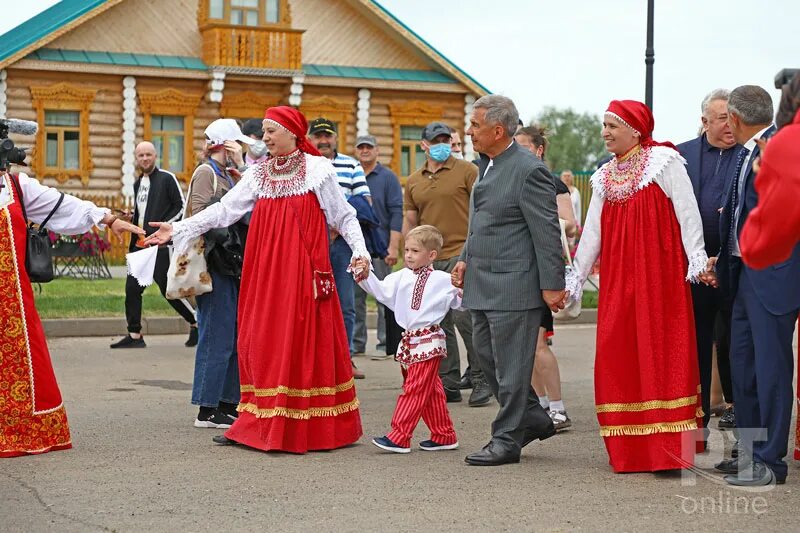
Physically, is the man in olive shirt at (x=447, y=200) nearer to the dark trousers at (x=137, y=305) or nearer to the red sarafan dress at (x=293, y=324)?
the red sarafan dress at (x=293, y=324)

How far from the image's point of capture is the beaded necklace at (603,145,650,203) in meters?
7.21

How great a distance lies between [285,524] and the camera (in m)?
5.93

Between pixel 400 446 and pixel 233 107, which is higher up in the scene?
pixel 233 107

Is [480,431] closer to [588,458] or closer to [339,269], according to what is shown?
[588,458]

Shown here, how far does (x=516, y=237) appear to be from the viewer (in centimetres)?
734

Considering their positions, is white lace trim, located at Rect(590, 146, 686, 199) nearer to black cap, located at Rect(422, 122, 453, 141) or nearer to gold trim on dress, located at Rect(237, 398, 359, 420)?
gold trim on dress, located at Rect(237, 398, 359, 420)

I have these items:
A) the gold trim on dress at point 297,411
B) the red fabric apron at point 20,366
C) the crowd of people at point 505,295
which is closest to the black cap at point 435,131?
the crowd of people at point 505,295

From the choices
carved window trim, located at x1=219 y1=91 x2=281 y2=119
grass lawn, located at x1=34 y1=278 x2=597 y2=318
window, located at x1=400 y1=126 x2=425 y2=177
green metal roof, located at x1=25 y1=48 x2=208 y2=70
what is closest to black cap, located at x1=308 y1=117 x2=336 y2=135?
grass lawn, located at x1=34 y1=278 x2=597 y2=318

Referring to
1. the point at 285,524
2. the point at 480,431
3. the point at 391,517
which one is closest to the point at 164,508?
the point at 285,524

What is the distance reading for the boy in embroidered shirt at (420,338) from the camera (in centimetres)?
787

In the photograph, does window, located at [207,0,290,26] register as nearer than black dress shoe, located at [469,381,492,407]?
No

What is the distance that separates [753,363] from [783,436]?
44cm

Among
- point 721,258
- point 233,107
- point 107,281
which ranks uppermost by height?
point 233,107

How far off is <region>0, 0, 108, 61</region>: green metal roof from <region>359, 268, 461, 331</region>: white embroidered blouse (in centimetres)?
2328
